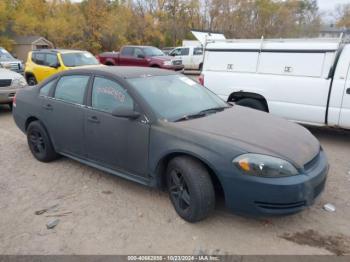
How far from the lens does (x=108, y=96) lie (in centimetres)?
402

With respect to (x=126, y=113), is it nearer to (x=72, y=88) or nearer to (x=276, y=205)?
(x=72, y=88)

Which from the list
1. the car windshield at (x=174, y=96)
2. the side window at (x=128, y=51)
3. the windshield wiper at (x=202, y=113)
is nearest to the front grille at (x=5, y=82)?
the car windshield at (x=174, y=96)

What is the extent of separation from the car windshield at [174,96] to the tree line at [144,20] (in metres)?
39.1

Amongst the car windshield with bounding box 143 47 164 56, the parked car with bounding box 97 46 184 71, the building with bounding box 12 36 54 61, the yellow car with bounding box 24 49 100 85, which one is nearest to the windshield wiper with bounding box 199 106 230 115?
the yellow car with bounding box 24 49 100 85

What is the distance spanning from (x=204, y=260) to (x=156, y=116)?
5.13 feet

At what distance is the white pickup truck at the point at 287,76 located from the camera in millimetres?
5680

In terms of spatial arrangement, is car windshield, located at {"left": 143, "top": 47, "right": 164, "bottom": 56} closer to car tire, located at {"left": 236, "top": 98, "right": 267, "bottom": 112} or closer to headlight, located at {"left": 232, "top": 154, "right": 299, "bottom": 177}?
car tire, located at {"left": 236, "top": 98, "right": 267, "bottom": 112}

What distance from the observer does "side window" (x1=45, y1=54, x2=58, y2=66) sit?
11352mm

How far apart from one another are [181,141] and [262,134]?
34.1 inches

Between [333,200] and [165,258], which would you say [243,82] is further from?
[165,258]

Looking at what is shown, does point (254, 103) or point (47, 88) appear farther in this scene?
point (254, 103)

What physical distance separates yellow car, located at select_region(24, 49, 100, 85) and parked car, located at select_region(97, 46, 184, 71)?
17.2ft

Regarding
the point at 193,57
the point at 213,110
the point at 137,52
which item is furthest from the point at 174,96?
the point at 193,57

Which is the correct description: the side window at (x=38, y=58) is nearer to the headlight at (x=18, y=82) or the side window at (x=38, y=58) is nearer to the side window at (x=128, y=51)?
the headlight at (x=18, y=82)
